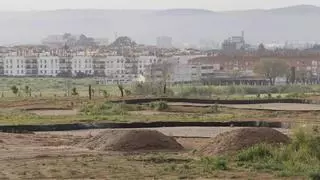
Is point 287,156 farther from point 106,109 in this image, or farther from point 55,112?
point 55,112

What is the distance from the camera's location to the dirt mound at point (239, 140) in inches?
780

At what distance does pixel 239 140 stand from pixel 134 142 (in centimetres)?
323

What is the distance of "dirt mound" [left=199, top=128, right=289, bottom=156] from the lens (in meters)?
19.8

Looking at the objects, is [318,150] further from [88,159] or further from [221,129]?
[221,129]

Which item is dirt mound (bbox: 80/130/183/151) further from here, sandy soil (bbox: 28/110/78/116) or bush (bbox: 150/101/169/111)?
bush (bbox: 150/101/169/111)

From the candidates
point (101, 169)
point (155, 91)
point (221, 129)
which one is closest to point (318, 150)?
point (101, 169)

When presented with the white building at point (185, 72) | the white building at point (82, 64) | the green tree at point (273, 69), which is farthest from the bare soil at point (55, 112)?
the white building at point (82, 64)

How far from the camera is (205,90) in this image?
5925cm

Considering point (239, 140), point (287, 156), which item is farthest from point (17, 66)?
point (287, 156)

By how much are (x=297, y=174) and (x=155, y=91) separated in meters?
41.6

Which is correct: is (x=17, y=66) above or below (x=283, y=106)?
below

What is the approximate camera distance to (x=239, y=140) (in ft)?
66.1

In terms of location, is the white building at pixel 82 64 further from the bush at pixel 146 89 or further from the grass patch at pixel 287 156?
the grass patch at pixel 287 156

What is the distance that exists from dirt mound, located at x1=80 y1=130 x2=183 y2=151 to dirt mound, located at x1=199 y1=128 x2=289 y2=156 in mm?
1556
